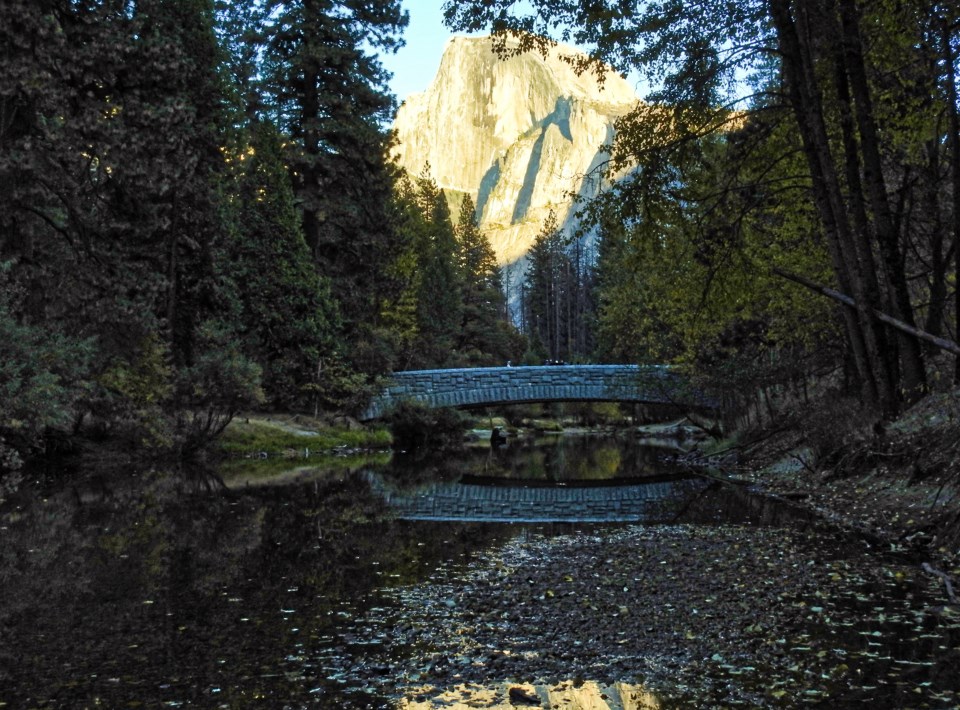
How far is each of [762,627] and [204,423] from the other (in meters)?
23.0

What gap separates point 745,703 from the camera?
174 inches

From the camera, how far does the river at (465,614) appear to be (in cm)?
476

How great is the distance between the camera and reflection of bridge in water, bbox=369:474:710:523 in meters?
13.4

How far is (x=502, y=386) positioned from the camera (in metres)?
35.9

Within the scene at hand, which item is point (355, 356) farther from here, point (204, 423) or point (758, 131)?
point (758, 131)

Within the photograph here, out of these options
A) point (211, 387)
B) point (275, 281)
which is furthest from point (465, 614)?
point (275, 281)

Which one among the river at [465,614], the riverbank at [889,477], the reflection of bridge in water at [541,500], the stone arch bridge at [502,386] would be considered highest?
the stone arch bridge at [502,386]

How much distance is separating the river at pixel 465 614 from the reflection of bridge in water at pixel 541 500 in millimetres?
685

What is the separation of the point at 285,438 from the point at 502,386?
11.0 metres

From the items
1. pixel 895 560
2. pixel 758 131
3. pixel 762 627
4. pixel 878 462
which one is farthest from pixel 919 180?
pixel 762 627

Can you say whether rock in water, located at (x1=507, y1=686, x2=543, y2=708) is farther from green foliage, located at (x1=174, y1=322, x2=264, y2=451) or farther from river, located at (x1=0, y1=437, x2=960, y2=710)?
green foliage, located at (x1=174, y1=322, x2=264, y2=451)

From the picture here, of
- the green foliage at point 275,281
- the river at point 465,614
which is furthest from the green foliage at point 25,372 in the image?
the green foliage at point 275,281

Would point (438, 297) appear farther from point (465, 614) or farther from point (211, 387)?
point (465, 614)

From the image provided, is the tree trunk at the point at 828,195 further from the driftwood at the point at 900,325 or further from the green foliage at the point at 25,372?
the green foliage at the point at 25,372
